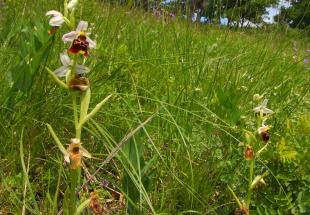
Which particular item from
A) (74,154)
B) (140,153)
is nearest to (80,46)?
(74,154)

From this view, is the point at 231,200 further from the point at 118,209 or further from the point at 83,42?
the point at 83,42

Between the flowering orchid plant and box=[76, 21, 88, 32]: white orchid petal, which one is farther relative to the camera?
the flowering orchid plant

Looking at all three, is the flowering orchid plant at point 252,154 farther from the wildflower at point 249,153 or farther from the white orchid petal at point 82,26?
the white orchid petal at point 82,26

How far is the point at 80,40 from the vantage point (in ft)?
3.64

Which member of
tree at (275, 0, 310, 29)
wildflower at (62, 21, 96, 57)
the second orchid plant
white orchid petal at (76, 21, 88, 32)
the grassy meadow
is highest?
tree at (275, 0, 310, 29)

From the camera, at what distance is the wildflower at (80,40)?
1093mm

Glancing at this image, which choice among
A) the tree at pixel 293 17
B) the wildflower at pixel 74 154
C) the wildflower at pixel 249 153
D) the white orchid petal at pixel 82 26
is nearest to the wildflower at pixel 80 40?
the white orchid petal at pixel 82 26

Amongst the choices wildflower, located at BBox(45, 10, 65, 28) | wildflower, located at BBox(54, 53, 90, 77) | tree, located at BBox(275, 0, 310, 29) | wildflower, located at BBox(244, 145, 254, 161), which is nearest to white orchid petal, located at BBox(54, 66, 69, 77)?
wildflower, located at BBox(54, 53, 90, 77)

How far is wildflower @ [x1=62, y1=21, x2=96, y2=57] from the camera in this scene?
3.59 ft

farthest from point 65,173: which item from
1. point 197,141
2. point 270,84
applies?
point 270,84

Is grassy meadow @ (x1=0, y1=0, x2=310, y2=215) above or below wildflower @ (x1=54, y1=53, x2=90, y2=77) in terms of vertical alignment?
below

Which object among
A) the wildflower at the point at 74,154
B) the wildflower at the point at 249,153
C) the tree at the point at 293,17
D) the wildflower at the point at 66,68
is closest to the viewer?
the wildflower at the point at 74,154

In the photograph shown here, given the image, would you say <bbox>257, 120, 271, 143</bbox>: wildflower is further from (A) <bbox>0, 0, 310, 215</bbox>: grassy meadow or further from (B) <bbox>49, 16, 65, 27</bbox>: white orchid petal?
(B) <bbox>49, 16, 65, 27</bbox>: white orchid petal

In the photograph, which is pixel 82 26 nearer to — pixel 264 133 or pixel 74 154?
pixel 74 154
